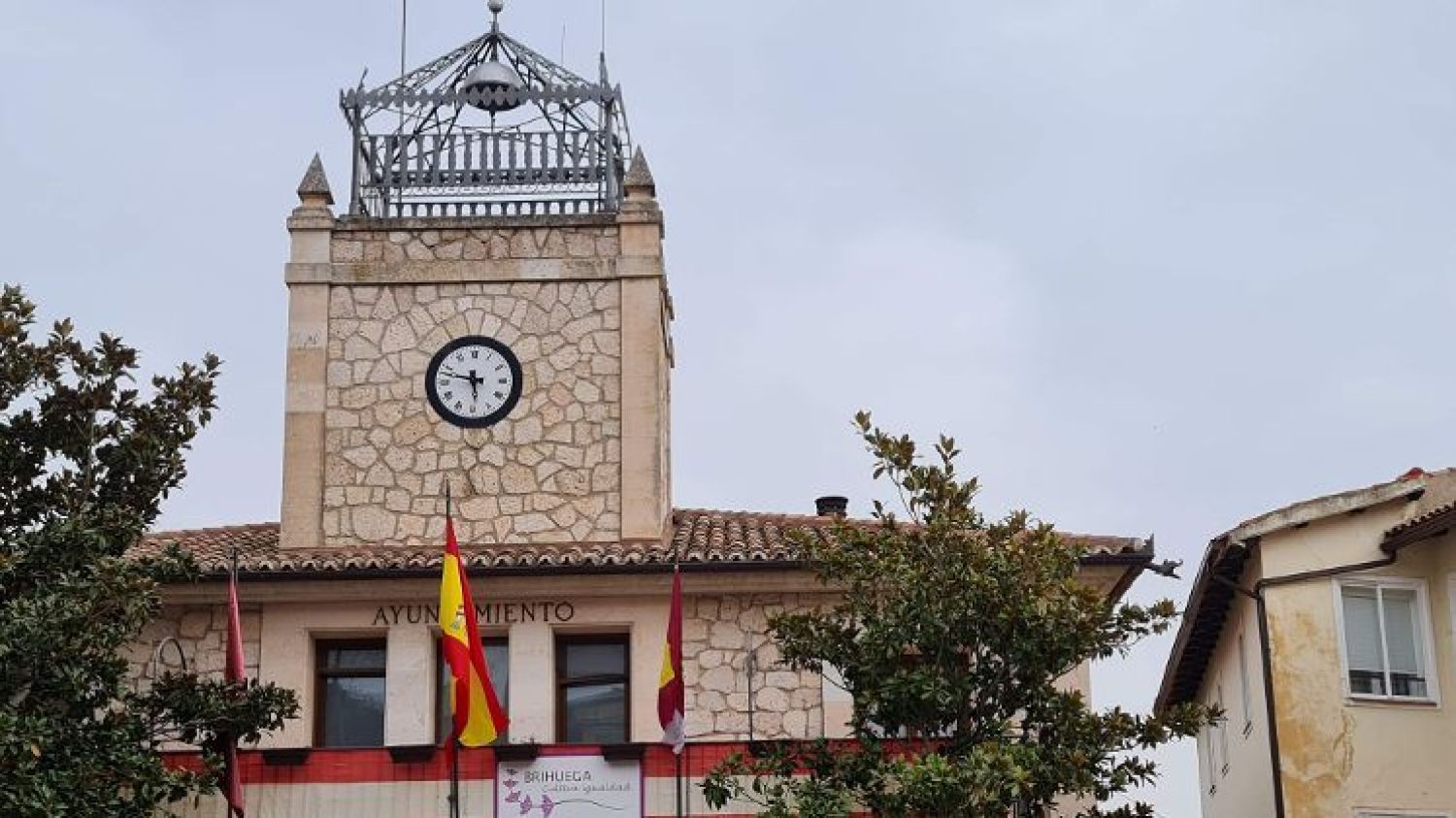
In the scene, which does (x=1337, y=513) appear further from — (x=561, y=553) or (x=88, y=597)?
(x=88, y=597)

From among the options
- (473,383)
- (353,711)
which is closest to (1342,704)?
(473,383)

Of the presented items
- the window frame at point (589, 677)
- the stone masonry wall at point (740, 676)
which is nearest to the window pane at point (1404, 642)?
the stone masonry wall at point (740, 676)

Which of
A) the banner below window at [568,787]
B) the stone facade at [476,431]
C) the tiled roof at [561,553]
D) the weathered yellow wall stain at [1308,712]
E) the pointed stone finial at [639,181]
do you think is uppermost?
the pointed stone finial at [639,181]

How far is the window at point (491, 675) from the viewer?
26484mm

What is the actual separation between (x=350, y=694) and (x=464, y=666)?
3374mm

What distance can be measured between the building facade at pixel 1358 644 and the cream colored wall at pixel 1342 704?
1 centimetres

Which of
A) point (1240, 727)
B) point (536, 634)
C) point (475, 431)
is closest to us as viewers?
point (536, 634)

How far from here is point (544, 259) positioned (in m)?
28.8

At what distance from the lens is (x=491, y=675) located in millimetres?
26656

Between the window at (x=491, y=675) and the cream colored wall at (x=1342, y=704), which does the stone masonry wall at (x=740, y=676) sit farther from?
the cream colored wall at (x=1342, y=704)

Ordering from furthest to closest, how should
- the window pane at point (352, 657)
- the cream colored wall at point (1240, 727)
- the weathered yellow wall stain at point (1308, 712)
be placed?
1. the cream colored wall at point (1240, 727)
2. the window pane at point (352, 657)
3. the weathered yellow wall stain at point (1308, 712)

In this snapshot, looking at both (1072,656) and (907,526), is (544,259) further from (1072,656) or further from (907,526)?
(1072,656)

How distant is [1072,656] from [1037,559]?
3.18 ft

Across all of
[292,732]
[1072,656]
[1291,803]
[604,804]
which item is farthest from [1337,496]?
[292,732]
